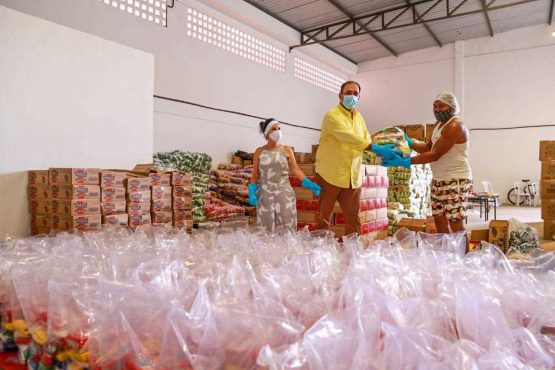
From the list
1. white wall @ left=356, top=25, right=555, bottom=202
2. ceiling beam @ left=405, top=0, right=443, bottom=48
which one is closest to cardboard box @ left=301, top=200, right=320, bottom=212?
ceiling beam @ left=405, top=0, right=443, bottom=48

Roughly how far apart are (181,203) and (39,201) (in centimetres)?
124

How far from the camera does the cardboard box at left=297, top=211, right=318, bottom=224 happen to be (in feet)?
14.2

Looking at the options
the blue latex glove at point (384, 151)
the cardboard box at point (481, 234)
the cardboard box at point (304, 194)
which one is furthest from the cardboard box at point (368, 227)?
the blue latex glove at point (384, 151)

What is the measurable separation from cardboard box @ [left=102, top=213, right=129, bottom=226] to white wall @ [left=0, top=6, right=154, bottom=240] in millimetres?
743

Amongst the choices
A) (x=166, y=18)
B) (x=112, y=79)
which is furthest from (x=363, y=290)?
(x=166, y=18)

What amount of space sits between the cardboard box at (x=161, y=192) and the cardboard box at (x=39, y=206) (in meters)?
0.88

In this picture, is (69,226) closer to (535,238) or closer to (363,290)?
(363,290)

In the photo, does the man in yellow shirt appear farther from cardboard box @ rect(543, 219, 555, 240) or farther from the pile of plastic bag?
cardboard box @ rect(543, 219, 555, 240)

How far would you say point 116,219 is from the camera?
3.52 metres

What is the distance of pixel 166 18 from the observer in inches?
245

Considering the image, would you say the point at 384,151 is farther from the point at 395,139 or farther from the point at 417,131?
the point at 417,131

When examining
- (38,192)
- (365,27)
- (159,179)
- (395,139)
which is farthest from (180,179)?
(365,27)

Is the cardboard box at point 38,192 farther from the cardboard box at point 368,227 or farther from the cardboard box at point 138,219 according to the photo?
the cardboard box at point 368,227

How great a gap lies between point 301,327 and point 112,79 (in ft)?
13.0
